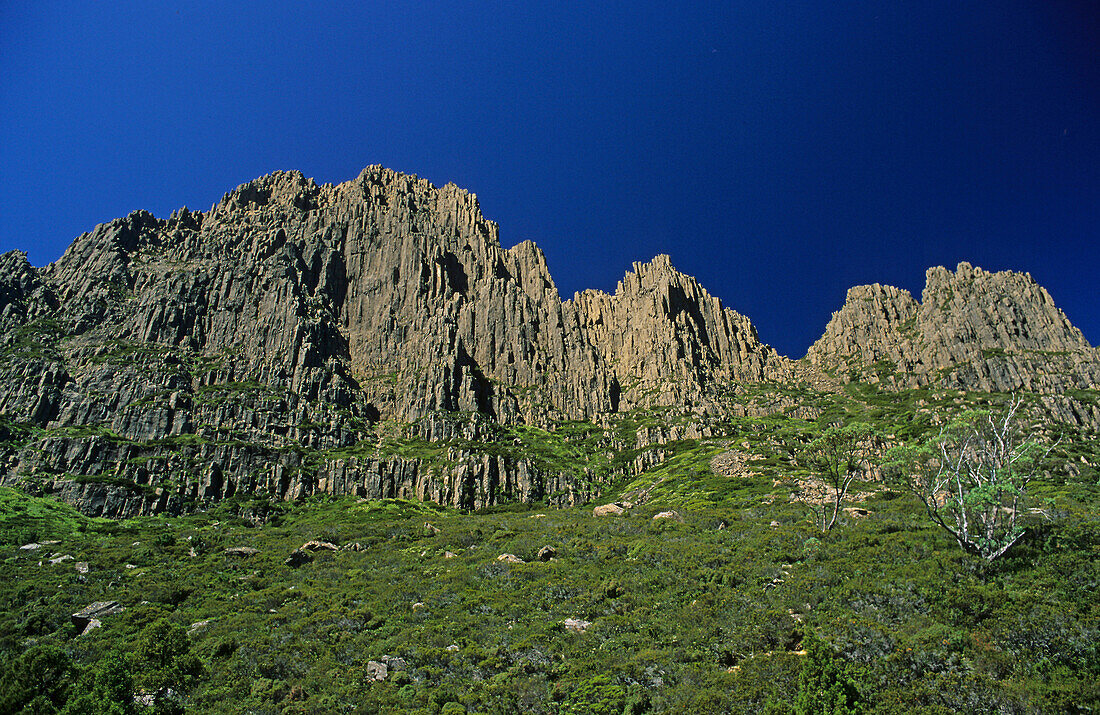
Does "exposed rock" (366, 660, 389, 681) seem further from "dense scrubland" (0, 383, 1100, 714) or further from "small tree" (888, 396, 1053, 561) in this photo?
"small tree" (888, 396, 1053, 561)

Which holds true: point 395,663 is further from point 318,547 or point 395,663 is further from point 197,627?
point 318,547

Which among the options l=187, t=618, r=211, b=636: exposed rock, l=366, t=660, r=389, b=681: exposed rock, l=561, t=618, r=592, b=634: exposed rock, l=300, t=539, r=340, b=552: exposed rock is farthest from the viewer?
l=300, t=539, r=340, b=552: exposed rock

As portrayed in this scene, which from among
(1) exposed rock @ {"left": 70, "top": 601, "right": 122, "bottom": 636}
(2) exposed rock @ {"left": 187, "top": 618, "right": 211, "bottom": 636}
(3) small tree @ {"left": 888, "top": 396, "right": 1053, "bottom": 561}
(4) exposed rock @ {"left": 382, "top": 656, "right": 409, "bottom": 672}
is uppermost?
(3) small tree @ {"left": 888, "top": 396, "right": 1053, "bottom": 561}

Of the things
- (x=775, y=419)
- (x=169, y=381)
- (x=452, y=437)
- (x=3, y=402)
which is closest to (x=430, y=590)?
(x=452, y=437)

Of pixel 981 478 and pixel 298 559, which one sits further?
pixel 298 559

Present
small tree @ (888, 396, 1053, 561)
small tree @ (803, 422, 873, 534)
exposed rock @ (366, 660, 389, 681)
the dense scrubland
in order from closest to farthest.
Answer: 1. the dense scrubland
2. exposed rock @ (366, 660, 389, 681)
3. small tree @ (888, 396, 1053, 561)
4. small tree @ (803, 422, 873, 534)

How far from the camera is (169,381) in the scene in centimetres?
15875

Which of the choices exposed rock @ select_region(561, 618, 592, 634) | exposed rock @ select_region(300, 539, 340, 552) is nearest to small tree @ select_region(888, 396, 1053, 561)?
Result: exposed rock @ select_region(561, 618, 592, 634)

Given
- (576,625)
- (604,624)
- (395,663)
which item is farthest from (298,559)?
(604,624)

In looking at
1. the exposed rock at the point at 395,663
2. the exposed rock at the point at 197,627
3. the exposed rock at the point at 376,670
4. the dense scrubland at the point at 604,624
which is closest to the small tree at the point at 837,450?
the dense scrubland at the point at 604,624

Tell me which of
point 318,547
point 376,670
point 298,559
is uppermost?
point 318,547

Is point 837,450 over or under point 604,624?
over

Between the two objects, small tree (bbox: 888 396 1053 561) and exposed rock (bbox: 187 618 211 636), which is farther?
exposed rock (bbox: 187 618 211 636)

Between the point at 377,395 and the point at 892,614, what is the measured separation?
621 feet
